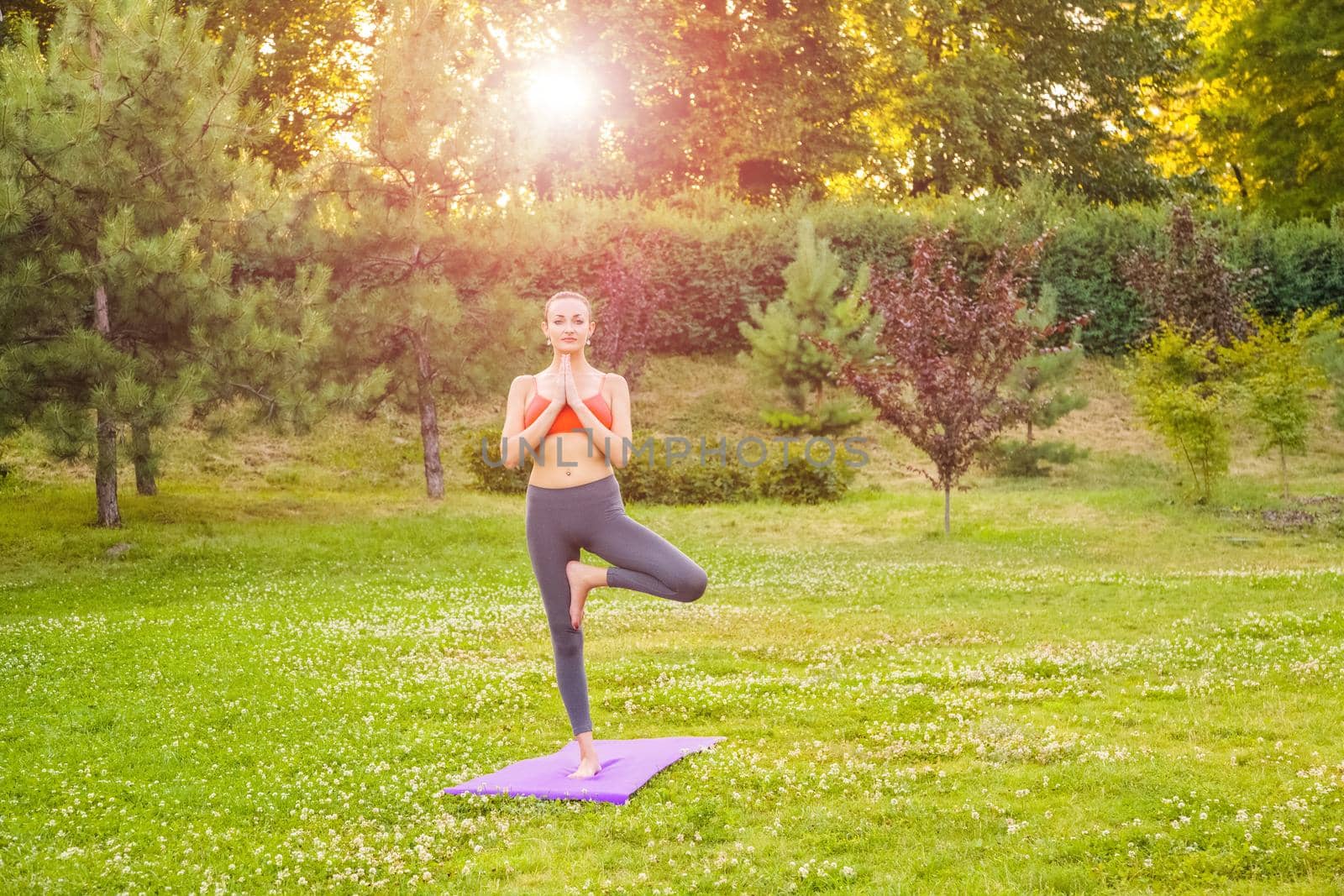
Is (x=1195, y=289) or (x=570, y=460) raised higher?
(x=1195, y=289)

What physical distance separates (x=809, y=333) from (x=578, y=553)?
795 inches

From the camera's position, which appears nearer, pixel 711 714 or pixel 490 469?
pixel 711 714

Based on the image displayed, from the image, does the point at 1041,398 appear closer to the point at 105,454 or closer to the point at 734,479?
the point at 734,479

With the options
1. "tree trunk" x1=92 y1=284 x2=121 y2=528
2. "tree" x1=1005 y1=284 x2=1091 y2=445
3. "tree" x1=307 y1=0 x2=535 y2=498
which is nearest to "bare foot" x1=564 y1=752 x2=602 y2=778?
"tree trunk" x1=92 y1=284 x2=121 y2=528

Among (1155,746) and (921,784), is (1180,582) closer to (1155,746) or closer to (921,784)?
(1155,746)

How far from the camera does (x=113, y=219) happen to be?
17.6 m

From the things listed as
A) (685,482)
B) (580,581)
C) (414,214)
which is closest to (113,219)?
(414,214)

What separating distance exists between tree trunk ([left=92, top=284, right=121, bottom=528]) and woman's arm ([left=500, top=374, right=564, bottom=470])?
12193mm

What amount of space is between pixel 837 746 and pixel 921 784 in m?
1.04

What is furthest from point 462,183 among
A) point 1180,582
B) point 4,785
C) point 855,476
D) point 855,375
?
point 4,785

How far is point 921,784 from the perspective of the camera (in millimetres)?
7500

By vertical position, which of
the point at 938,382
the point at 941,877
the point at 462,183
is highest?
the point at 462,183

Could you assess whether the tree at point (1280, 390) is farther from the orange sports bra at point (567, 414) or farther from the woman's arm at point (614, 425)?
the orange sports bra at point (567, 414)
